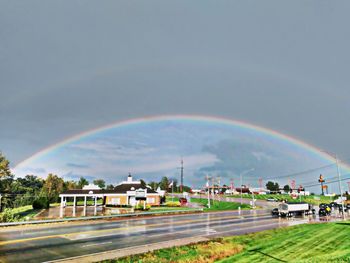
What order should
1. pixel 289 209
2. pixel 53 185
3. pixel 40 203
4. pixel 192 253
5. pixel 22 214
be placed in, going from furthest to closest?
pixel 53 185 → pixel 40 203 → pixel 22 214 → pixel 289 209 → pixel 192 253

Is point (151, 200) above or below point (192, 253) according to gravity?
above

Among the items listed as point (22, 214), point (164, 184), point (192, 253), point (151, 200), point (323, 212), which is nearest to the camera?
point (192, 253)

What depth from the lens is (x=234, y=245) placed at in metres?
23.0

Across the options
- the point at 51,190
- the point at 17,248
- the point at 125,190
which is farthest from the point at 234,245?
the point at 51,190

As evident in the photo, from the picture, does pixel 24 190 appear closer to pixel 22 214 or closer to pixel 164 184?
pixel 22 214

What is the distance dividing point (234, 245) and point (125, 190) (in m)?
54.9

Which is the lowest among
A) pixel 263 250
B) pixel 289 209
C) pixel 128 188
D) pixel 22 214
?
pixel 22 214

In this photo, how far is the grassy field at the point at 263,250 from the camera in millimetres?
18203

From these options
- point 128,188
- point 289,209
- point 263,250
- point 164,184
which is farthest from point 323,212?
point 164,184

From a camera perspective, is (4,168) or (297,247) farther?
(4,168)

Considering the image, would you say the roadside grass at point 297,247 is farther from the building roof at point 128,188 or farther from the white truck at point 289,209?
the building roof at point 128,188

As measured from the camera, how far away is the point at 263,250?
20.9 m

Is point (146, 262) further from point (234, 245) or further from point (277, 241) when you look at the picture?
point (277, 241)

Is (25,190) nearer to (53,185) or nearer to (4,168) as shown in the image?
(53,185)
